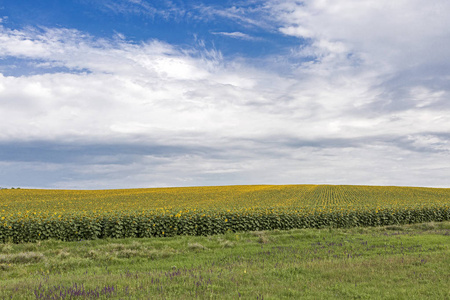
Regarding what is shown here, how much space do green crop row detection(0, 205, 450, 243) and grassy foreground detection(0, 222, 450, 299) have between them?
140 cm

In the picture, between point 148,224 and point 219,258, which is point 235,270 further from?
point 148,224

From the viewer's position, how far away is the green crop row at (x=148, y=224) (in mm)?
19406

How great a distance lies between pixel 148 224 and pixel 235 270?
11.0 meters

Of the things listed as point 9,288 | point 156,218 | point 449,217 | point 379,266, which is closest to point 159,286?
point 9,288

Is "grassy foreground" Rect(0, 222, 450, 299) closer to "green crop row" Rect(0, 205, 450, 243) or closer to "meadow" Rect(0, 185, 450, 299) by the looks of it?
"meadow" Rect(0, 185, 450, 299)

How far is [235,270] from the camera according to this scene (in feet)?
33.6

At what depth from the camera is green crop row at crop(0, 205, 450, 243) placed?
1941 cm

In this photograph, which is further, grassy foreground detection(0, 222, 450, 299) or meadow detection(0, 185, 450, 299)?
meadow detection(0, 185, 450, 299)

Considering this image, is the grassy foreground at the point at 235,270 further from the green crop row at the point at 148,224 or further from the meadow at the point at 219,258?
the green crop row at the point at 148,224

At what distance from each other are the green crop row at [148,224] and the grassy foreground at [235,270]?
1.40 meters

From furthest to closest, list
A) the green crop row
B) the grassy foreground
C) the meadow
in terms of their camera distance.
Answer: the green crop row, the meadow, the grassy foreground

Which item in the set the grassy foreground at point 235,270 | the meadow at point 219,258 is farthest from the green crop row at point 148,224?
the grassy foreground at point 235,270

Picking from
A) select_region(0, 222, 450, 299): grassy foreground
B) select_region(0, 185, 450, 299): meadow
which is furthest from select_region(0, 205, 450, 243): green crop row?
select_region(0, 222, 450, 299): grassy foreground

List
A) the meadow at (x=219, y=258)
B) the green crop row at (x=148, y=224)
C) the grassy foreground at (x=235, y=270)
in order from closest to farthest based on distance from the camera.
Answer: the grassy foreground at (x=235, y=270) < the meadow at (x=219, y=258) < the green crop row at (x=148, y=224)
